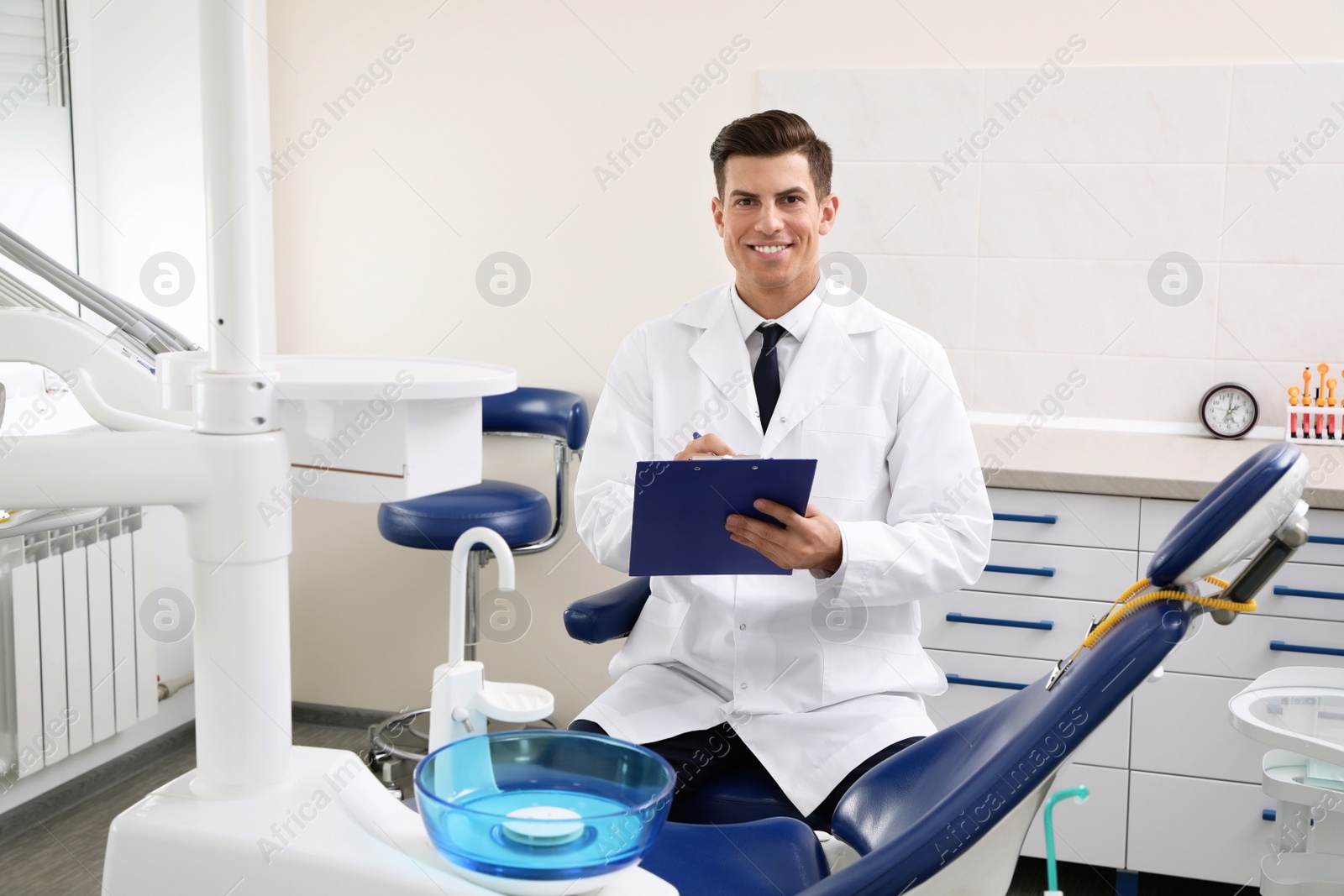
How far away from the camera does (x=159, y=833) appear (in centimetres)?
65

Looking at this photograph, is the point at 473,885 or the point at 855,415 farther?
the point at 855,415

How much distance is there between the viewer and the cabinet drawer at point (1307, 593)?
7.77 ft

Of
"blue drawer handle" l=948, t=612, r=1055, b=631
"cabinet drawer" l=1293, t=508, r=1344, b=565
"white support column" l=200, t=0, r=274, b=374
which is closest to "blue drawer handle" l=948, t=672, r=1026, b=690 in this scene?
"blue drawer handle" l=948, t=612, r=1055, b=631

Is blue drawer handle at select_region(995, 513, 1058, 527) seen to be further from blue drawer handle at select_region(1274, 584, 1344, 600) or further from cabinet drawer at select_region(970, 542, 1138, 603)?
blue drawer handle at select_region(1274, 584, 1344, 600)

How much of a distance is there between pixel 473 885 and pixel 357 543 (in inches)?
122

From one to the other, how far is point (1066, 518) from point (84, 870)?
7.65 feet

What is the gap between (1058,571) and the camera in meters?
2.51

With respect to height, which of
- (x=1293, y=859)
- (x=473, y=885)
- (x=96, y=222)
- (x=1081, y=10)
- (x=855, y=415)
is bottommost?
(x=1293, y=859)

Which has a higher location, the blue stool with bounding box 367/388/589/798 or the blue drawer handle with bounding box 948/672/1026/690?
the blue stool with bounding box 367/388/589/798

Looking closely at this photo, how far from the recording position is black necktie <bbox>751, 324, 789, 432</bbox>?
2.00 meters

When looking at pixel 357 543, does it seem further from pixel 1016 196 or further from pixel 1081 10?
pixel 1081 10

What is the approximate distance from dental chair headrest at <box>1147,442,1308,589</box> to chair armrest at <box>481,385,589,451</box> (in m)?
2.38

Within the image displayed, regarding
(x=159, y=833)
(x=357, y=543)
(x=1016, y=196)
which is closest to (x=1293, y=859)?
(x=1016, y=196)

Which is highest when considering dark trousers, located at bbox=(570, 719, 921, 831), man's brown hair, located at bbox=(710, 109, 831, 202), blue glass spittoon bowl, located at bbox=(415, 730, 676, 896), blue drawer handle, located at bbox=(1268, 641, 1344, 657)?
man's brown hair, located at bbox=(710, 109, 831, 202)
